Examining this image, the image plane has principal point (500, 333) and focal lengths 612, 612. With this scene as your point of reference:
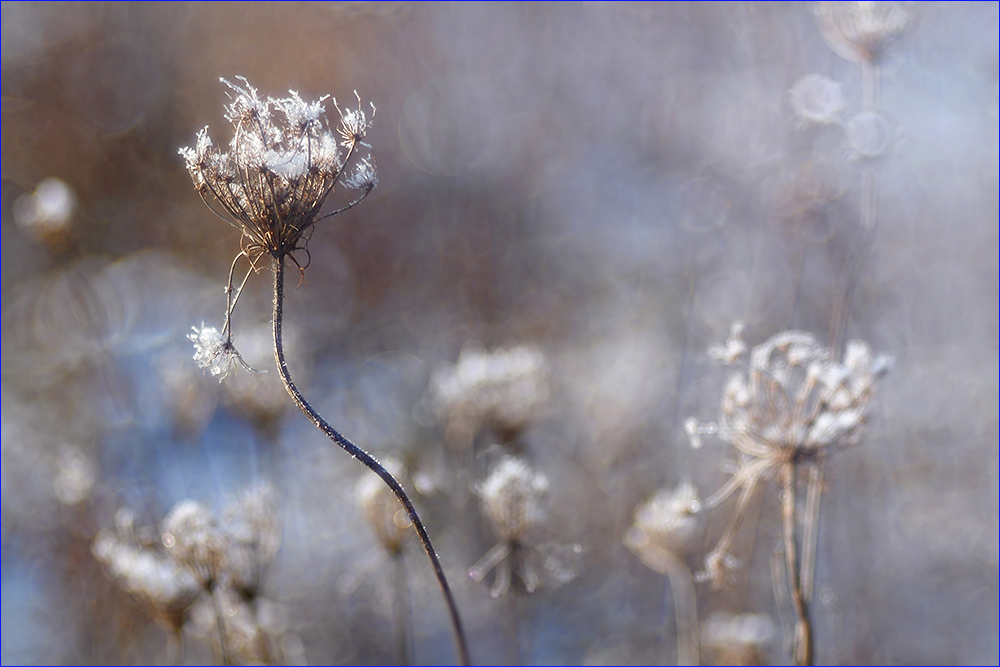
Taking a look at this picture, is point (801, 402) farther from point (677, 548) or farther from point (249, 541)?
point (249, 541)

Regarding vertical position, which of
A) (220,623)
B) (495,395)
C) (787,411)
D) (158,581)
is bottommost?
(220,623)

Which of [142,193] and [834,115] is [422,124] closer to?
[142,193]

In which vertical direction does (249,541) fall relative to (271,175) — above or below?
below

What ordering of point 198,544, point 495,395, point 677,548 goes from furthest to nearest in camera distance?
point 495,395 → point 677,548 → point 198,544

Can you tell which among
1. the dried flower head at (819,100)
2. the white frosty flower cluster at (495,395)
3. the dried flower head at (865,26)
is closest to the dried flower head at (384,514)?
the white frosty flower cluster at (495,395)

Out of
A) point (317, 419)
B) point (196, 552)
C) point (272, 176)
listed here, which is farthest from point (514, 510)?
point (272, 176)

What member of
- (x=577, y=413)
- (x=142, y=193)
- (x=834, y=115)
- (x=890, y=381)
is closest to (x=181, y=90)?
(x=142, y=193)

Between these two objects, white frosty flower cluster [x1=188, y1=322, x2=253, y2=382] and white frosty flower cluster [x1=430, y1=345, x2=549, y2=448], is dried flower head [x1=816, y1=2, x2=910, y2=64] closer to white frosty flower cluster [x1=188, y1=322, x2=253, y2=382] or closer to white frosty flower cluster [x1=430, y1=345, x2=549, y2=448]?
white frosty flower cluster [x1=430, y1=345, x2=549, y2=448]
